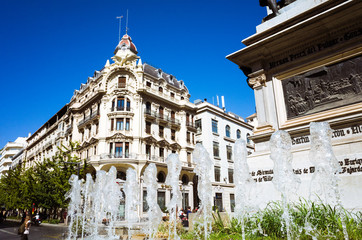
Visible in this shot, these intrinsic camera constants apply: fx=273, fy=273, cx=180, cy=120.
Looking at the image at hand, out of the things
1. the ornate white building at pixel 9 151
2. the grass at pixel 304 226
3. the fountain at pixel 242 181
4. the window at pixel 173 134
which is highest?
the ornate white building at pixel 9 151

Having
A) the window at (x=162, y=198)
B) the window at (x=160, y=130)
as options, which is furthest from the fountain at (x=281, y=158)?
the window at (x=160, y=130)

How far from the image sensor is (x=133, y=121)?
33.8m

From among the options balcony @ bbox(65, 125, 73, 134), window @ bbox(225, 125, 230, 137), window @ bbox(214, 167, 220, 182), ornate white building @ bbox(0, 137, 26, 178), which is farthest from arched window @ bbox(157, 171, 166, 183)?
ornate white building @ bbox(0, 137, 26, 178)

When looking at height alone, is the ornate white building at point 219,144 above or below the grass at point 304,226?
above

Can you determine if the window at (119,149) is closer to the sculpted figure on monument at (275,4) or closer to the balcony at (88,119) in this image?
the balcony at (88,119)

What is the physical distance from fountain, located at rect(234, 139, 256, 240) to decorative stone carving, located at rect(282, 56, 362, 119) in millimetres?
2480

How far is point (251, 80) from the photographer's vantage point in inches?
392

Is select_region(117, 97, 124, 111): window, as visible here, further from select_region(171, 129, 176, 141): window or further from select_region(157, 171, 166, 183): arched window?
select_region(157, 171, 166, 183): arched window

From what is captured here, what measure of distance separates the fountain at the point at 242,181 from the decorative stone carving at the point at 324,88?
2480 mm

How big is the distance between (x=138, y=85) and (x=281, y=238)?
31349 millimetres

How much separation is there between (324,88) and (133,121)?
2743cm

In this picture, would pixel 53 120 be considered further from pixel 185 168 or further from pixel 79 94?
pixel 185 168

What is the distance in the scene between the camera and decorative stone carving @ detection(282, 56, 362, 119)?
26.1 feet

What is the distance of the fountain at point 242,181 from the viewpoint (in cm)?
758
